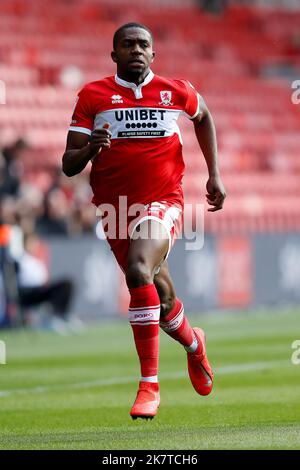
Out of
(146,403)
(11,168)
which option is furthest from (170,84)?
(11,168)

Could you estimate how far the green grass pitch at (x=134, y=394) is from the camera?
607 cm

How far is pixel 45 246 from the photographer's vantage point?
53.3 feet

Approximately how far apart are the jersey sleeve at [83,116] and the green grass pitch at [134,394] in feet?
5.39

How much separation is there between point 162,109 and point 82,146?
53 centimetres

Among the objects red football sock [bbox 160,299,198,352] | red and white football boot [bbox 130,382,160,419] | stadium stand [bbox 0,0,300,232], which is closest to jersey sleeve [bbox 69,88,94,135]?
red football sock [bbox 160,299,198,352]

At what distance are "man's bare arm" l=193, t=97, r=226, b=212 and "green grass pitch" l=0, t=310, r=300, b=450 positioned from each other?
4.13ft

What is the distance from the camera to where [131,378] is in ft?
32.0

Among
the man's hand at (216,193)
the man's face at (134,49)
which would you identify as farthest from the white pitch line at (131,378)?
the man's face at (134,49)

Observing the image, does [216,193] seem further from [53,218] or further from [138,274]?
[53,218]

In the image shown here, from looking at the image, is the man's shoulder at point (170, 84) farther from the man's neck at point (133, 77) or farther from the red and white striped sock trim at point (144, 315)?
the red and white striped sock trim at point (144, 315)
